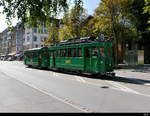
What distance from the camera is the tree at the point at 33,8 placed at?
650cm

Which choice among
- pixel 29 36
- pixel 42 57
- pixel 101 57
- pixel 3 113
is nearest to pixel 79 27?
pixel 42 57

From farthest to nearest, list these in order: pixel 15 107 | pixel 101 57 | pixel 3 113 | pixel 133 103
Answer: pixel 101 57, pixel 133 103, pixel 15 107, pixel 3 113

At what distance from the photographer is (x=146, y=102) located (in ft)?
24.9

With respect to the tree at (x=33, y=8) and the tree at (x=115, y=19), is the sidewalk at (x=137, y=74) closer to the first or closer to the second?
the tree at (x=115, y=19)

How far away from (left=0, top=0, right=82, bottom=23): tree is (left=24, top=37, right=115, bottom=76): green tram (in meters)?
9.11

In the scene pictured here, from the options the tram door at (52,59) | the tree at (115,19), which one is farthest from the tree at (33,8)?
the tree at (115,19)

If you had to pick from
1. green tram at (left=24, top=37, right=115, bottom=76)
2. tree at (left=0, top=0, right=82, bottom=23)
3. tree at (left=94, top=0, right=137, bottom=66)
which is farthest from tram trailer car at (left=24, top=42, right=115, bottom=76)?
tree at (left=94, top=0, right=137, bottom=66)

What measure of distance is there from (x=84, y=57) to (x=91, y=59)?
957mm

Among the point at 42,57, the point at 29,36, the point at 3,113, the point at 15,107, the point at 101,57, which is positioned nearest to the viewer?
the point at 3,113

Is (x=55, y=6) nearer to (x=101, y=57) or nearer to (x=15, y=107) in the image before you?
(x=15, y=107)

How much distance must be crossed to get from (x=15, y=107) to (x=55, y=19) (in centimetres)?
349

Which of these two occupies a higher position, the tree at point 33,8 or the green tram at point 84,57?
the tree at point 33,8

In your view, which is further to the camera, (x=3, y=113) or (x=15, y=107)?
(x=15, y=107)

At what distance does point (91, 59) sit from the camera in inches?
656
